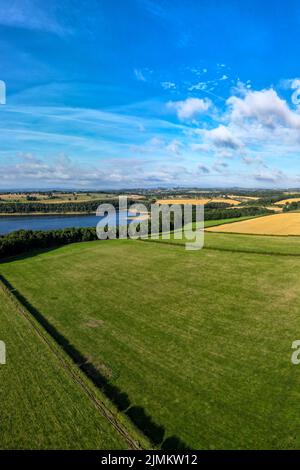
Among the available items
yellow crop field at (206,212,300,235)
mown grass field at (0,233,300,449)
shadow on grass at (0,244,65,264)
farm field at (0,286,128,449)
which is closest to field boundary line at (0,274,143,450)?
farm field at (0,286,128,449)

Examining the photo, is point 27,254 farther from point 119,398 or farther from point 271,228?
point 271,228

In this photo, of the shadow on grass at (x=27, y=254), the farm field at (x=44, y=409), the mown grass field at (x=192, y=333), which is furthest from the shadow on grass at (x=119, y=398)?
the shadow on grass at (x=27, y=254)

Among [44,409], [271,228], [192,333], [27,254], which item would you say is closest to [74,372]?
[44,409]

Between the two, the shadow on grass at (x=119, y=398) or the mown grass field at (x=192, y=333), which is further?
the mown grass field at (x=192, y=333)

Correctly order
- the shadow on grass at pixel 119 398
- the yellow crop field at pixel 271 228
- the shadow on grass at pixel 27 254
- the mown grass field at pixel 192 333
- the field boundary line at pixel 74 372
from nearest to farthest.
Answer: the shadow on grass at pixel 119 398, the field boundary line at pixel 74 372, the mown grass field at pixel 192 333, the shadow on grass at pixel 27 254, the yellow crop field at pixel 271 228

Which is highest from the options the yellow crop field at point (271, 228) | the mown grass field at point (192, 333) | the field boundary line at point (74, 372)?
the yellow crop field at point (271, 228)

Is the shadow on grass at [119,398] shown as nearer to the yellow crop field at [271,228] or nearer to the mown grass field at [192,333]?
the mown grass field at [192,333]
